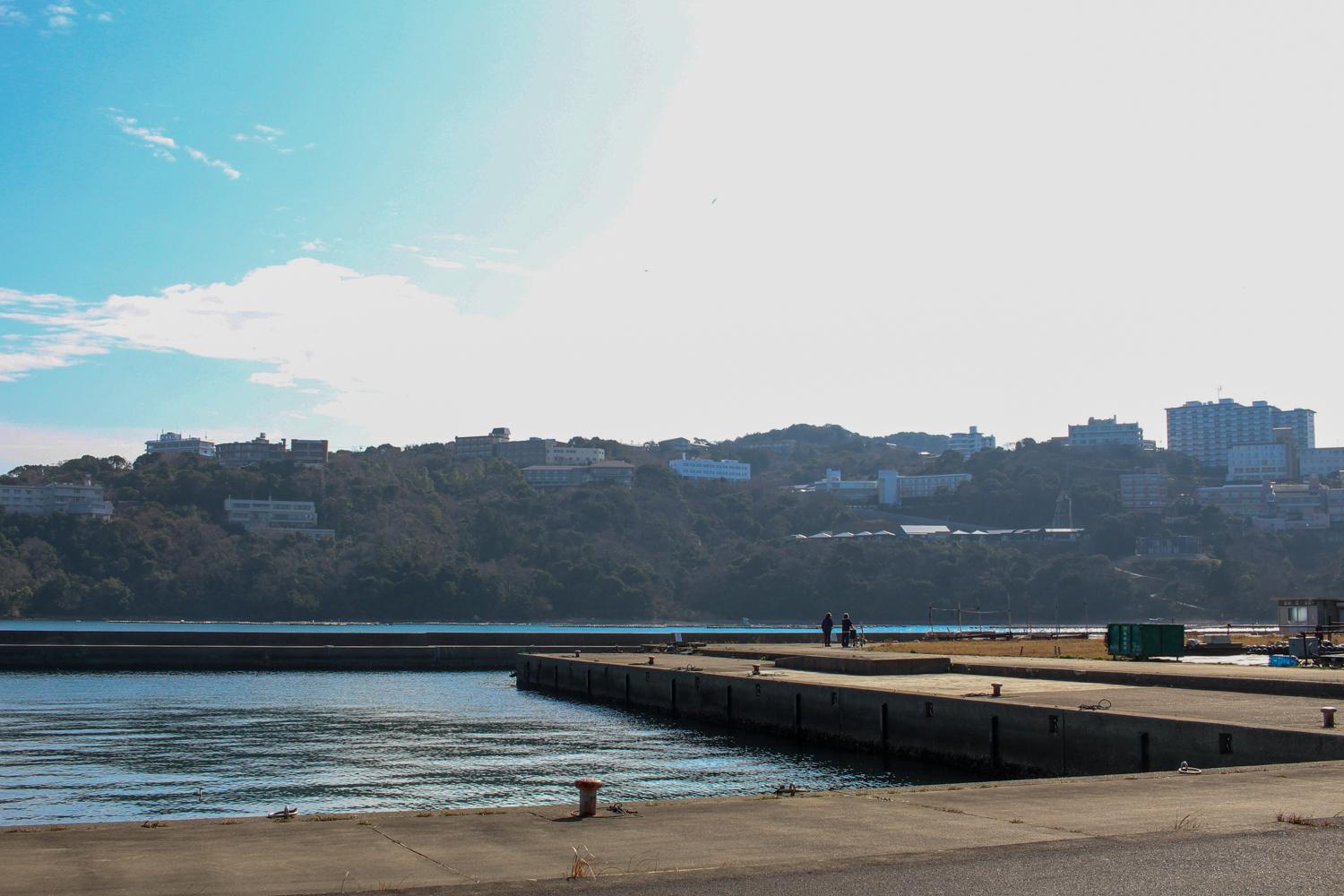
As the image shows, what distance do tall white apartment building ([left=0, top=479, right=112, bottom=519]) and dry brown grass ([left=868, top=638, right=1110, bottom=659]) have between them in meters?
165

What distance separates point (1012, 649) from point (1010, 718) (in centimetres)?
Answer: 2914

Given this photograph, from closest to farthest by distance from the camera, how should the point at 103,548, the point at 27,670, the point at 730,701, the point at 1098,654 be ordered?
the point at 730,701, the point at 1098,654, the point at 27,670, the point at 103,548

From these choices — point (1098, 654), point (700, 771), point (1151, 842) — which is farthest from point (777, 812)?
point (1098, 654)

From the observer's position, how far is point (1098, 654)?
45906mm

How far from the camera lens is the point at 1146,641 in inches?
1635

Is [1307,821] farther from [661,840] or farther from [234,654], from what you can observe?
[234,654]

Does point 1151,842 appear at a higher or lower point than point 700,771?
higher

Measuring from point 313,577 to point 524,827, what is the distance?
606 feet

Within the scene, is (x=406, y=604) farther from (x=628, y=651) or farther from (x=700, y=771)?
(x=700, y=771)

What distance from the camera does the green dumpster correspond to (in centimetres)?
4100

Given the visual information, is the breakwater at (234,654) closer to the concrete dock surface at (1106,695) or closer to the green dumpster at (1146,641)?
the concrete dock surface at (1106,695)

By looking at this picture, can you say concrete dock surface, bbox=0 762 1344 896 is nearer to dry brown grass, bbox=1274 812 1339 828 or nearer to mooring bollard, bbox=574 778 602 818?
dry brown grass, bbox=1274 812 1339 828

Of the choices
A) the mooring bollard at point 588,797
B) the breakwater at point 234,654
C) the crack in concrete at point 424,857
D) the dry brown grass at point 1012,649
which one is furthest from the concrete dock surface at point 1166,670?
the breakwater at point 234,654

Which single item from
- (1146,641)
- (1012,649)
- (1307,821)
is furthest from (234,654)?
(1307,821)
